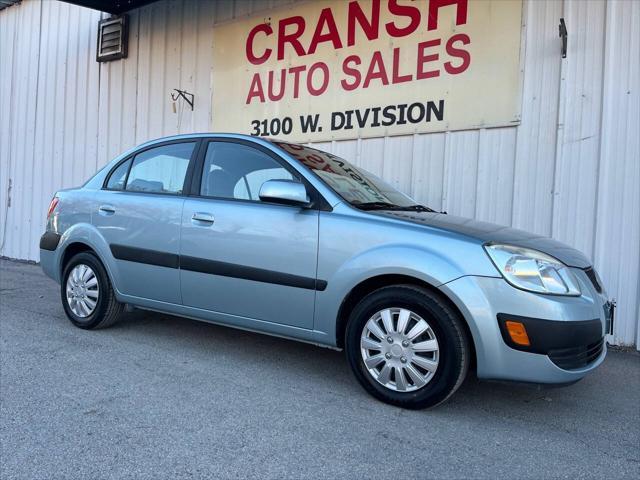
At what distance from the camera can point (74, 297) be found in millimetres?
4496

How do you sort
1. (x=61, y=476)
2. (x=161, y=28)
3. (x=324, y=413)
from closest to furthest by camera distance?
(x=61, y=476) → (x=324, y=413) → (x=161, y=28)

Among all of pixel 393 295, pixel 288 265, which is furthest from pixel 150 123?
pixel 393 295

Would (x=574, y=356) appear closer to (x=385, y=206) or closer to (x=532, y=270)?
(x=532, y=270)

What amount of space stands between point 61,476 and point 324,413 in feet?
4.40

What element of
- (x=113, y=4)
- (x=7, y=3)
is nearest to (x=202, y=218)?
(x=113, y=4)

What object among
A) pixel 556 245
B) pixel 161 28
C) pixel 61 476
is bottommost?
pixel 61 476

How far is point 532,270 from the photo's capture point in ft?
9.00

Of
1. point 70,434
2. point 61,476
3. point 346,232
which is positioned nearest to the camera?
point 61,476

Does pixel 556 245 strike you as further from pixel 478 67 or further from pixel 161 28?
pixel 161 28

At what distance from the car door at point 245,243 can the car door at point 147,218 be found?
0.14 m

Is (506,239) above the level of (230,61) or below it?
below

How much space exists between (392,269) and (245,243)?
1.05m

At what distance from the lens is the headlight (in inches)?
107

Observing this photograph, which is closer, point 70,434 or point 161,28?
point 70,434
